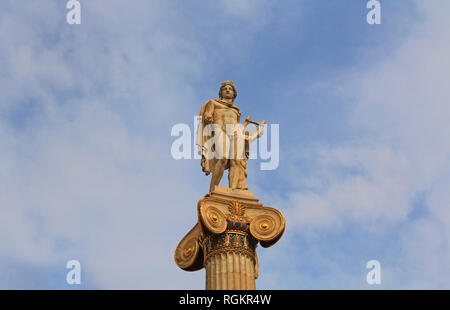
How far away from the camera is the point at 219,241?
2198 cm

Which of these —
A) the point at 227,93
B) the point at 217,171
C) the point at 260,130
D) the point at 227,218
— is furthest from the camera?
the point at 227,93

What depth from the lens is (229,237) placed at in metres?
22.0

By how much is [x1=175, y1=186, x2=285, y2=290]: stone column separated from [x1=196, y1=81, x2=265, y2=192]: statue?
1.21 m

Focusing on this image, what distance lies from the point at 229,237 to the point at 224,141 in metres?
4.57

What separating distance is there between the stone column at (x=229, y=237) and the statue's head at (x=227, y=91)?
196 inches

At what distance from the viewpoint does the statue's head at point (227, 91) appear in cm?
2666

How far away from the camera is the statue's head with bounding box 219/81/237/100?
2666cm

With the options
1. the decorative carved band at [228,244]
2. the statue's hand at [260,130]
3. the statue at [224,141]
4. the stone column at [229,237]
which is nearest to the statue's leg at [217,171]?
the statue at [224,141]

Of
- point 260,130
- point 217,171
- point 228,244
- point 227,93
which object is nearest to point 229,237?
point 228,244

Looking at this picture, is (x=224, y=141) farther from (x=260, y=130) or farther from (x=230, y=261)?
(x=230, y=261)

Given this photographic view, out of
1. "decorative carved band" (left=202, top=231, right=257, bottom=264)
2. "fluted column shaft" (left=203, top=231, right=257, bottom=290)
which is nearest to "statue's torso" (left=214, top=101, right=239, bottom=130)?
"decorative carved band" (left=202, top=231, right=257, bottom=264)
